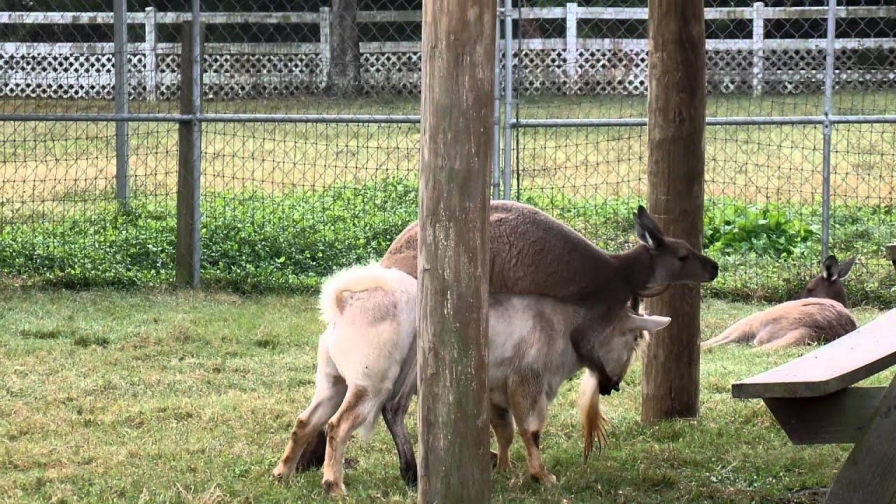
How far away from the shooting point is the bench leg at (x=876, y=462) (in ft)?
14.5

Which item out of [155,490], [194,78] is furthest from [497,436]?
[194,78]

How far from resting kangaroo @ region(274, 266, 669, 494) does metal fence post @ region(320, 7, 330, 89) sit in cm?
726

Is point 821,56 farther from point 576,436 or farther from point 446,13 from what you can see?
point 446,13

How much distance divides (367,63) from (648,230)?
26.1 ft

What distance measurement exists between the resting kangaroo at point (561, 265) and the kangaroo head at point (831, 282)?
4.26 meters

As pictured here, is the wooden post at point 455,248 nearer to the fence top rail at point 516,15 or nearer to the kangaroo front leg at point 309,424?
the kangaroo front leg at point 309,424

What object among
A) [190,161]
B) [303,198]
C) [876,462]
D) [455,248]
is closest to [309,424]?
[455,248]

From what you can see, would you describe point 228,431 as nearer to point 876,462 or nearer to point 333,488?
point 333,488

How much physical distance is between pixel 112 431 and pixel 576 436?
2484 mm

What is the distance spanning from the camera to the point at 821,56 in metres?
19.6

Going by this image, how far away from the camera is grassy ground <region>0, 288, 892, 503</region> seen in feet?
17.6

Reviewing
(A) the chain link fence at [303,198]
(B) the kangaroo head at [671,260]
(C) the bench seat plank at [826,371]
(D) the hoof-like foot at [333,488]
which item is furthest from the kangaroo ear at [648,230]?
(A) the chain link fence at [303,198]

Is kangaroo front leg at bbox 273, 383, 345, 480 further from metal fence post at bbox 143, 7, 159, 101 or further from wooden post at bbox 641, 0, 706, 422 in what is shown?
metal fence post at bbox 143, 7, 159, 101


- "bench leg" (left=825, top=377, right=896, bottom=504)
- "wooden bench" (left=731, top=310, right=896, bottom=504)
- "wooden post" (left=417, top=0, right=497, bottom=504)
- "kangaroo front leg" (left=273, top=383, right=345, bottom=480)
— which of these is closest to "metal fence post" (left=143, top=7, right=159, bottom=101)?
"kangaroo front leg" (left=273, top=383, right=345, bottom=480)
